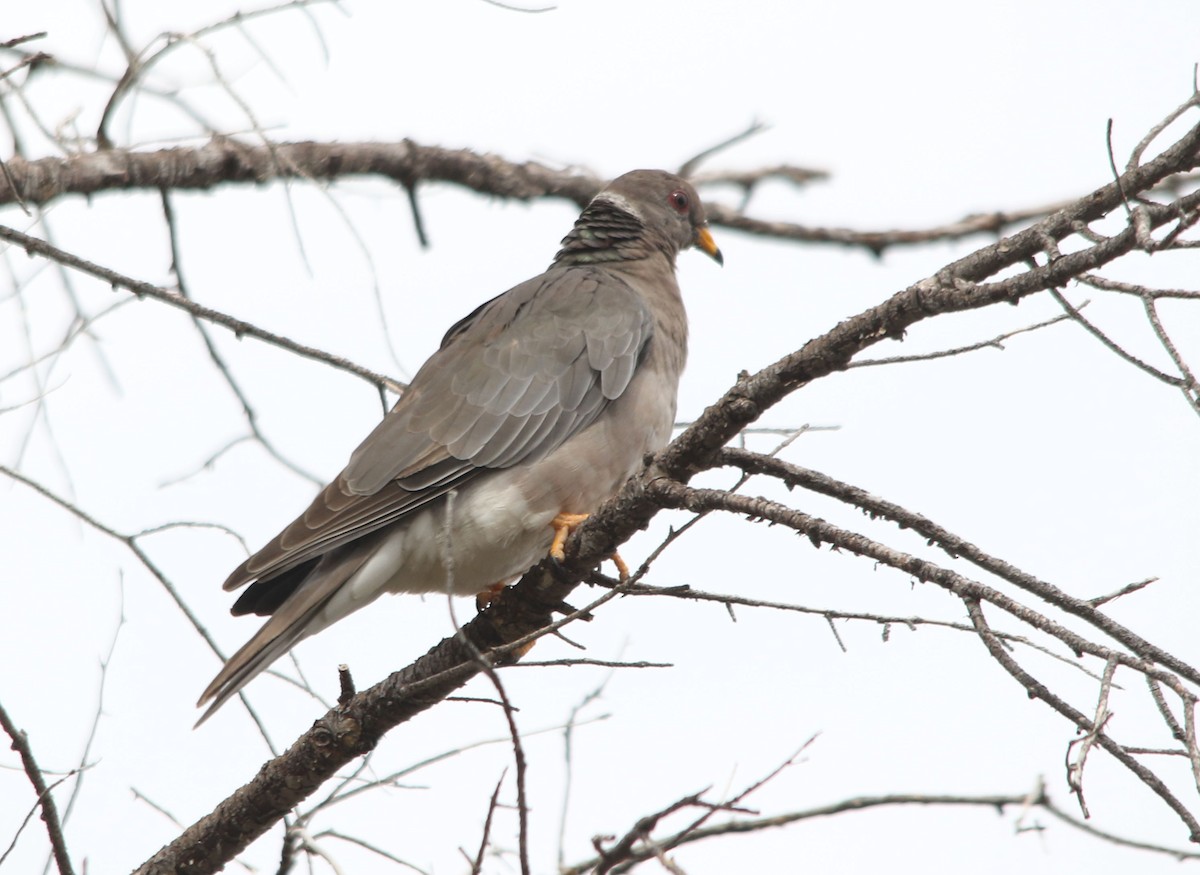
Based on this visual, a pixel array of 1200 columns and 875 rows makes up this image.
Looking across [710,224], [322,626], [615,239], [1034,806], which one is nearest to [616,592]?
[1034,806]

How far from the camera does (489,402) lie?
4.65 meters

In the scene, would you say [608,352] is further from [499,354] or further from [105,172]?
[105,172]

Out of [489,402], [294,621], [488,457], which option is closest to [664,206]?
[489,402]

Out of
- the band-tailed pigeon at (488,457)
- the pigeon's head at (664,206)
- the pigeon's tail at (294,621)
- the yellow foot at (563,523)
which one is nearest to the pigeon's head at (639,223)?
the pigeon's head at (664,206)

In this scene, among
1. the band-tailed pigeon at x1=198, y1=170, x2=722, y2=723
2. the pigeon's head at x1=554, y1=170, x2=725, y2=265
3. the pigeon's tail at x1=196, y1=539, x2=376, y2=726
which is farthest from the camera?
the pigeon's head at x1=554, y1=170, x2=725, y2=265

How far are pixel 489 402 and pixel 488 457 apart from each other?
0.27 m

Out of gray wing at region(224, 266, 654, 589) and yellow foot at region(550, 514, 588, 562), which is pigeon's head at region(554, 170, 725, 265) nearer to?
gray wing at region(224, 266, 654, 589)

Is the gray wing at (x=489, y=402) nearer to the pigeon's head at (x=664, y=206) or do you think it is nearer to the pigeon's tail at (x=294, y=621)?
the pigeon's tail at (x=294, y=621)

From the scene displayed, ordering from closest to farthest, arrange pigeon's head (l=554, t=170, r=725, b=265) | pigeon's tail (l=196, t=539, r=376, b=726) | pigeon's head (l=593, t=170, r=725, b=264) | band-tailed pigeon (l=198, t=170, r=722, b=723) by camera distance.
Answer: pigeon's tail (l=196, t=539, r=376, b=726) < band-tailed pigeon (l=198, t=170, r=722, b=723) < pigeon's head (l=554, t=170, r=725, b=265) < pigeon's head (l=593, t=170, r=725, b=264)

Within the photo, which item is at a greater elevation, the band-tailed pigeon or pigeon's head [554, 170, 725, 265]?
pigeon's head [554, 170, 725, 265]

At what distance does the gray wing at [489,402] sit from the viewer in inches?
166

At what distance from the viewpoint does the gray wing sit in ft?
13.8

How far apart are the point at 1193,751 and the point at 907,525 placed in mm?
711

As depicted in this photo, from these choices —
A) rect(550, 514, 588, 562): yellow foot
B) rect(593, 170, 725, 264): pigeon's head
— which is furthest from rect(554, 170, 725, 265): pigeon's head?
rect(550, 514, 588, 562): yellow foot
